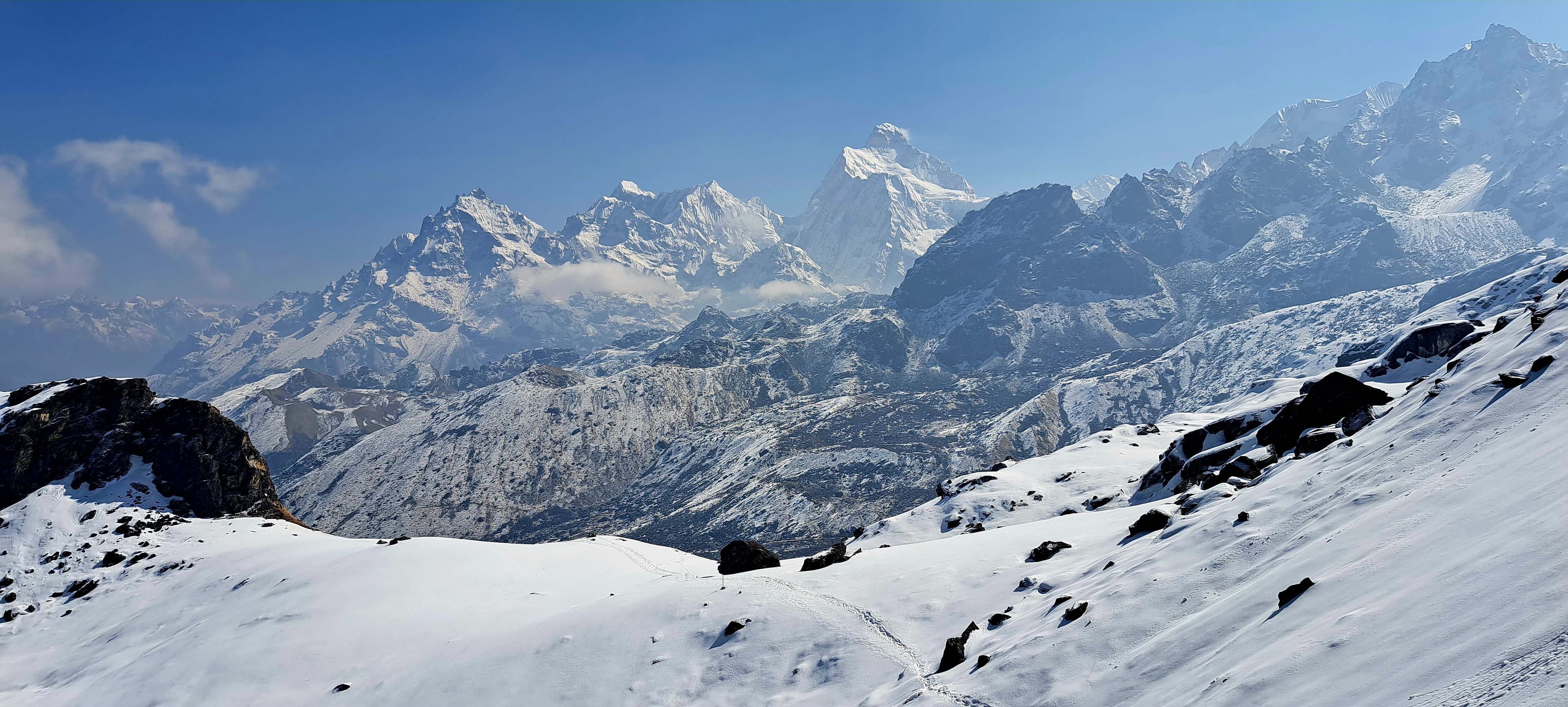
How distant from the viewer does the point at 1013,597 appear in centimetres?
3519

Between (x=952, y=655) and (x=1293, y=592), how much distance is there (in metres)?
13.6

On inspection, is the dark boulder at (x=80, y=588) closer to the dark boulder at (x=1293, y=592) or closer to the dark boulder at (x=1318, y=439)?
the dark boulder at (x=1293, y=592)

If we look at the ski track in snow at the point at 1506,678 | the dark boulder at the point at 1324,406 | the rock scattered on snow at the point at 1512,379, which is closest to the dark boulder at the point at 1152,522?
the rock scattered on snow at the point at 1512,379

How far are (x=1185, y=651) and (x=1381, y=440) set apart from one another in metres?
21.8

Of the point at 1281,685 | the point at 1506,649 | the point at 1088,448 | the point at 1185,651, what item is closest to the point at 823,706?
the point at 1185,651

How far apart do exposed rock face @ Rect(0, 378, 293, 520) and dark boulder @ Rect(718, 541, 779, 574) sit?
3608 inches

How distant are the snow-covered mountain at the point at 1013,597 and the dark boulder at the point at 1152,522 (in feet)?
0.49

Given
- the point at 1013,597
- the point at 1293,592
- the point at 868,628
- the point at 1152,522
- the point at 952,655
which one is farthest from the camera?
the point at 1152,522

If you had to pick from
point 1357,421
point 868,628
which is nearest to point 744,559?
point 868,628

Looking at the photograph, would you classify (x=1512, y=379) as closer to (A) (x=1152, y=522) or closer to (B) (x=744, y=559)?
(A) (x=1152, y=522)

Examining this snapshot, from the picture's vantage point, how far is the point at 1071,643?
25.6m

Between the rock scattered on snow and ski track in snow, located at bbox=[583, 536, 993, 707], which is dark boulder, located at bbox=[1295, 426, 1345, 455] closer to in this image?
the rock scattered on snow

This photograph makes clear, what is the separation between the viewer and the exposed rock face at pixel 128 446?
96250 mm

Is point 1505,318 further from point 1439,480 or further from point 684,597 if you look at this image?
point 684,597
